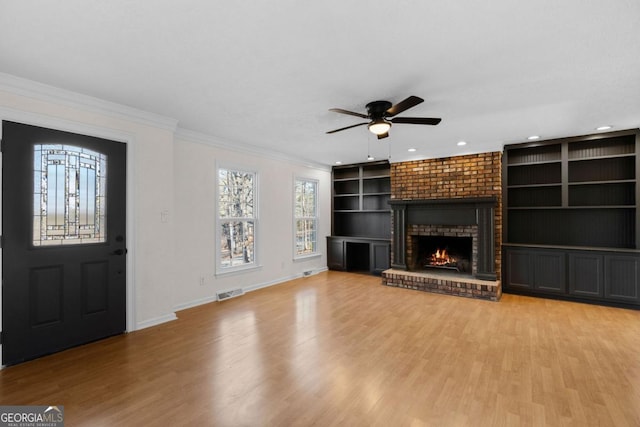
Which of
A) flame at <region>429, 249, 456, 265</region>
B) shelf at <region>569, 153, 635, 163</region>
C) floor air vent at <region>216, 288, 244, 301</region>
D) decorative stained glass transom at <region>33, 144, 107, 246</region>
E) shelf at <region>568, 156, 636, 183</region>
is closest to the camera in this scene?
decorative stained glass transom at <region>33, 144, 107, 246</region>

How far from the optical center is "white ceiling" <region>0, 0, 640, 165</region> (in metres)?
1.78

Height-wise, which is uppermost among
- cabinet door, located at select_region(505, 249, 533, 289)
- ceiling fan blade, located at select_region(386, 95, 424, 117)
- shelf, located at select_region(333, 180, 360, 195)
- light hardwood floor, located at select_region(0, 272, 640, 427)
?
ceiling fan blade, located at select_region(386, 95, 424, 117)

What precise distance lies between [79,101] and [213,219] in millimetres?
2244

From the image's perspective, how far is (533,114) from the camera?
3.61 m

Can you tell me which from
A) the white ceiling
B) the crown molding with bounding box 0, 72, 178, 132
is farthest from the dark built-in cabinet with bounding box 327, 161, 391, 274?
the crown molding with bounding box 0, 72, 178, 132

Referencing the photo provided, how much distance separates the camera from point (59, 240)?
2.94 meters

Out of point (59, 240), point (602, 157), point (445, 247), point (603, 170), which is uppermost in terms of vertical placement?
point (602, 157)

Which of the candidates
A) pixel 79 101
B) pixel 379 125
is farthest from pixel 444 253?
pixel 79 101

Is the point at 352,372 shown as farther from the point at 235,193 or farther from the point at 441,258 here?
the point at 441,258

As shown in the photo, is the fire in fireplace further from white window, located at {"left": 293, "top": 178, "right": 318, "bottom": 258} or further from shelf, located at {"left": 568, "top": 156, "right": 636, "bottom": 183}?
white window, located at {"left": 293, "top": 178, "right": 318, "bottom": 258}

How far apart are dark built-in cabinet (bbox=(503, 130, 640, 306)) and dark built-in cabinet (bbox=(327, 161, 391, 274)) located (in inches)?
99.8

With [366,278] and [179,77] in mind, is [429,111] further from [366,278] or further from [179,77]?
[366,278]

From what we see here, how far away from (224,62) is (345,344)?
2.90 metres

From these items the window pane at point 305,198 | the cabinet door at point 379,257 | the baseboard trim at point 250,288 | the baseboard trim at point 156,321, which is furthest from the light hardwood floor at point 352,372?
the window pane at point 305,198
